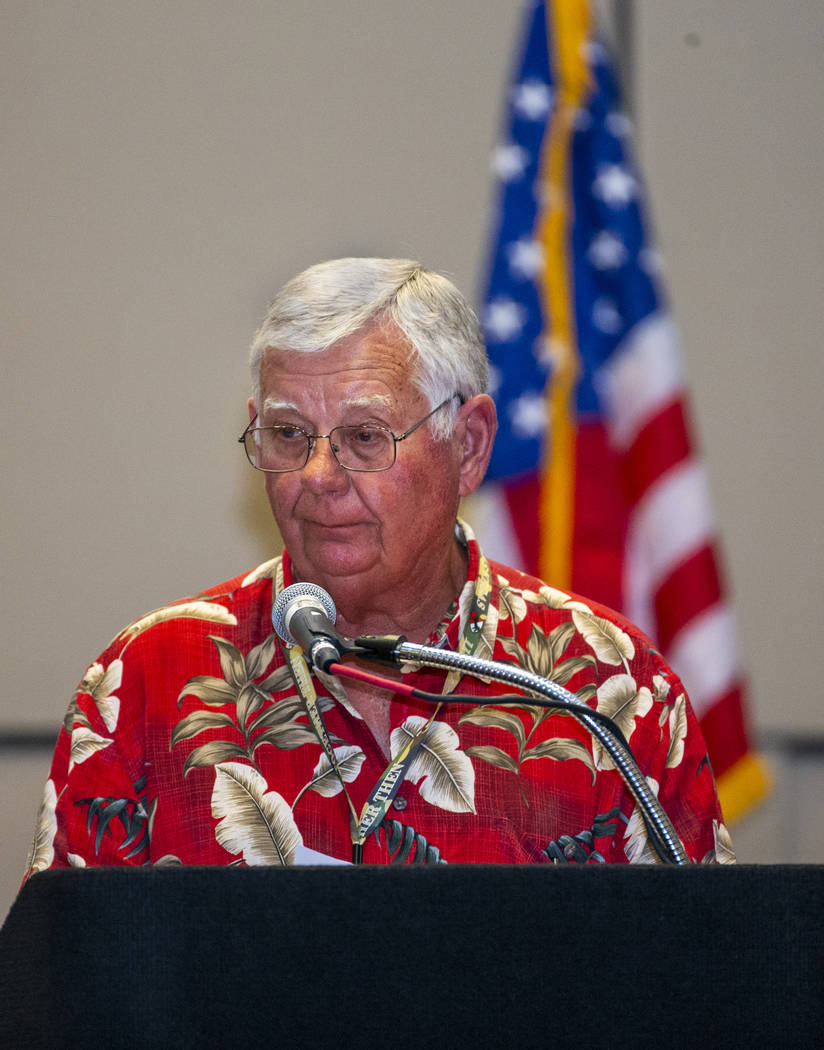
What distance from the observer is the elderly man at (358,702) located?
1659mm

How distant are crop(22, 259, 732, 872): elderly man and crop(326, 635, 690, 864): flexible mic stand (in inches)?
17.1

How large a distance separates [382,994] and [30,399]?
101 inches

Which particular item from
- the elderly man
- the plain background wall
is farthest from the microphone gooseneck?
the plain background wall

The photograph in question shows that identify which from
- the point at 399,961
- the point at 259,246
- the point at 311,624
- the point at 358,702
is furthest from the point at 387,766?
the point at 259,246

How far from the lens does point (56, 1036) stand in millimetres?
996

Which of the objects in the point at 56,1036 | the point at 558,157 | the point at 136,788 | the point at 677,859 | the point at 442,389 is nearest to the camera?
the point at 56,1036

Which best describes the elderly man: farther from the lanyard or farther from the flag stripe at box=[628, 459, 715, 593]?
the flag stripe at box=[628, 459, 715, 593]

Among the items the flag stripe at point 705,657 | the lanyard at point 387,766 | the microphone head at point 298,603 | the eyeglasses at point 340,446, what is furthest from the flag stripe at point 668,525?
the microphone head at point 298,603

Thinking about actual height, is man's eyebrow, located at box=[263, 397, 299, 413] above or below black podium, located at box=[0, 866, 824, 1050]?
above

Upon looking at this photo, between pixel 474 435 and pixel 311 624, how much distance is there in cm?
69

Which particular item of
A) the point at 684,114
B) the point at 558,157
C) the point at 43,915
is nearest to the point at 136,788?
the point at 43,915

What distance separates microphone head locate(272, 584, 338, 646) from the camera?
134 centimetres

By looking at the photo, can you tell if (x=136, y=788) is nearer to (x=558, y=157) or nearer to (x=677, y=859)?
(x=677, y=859)

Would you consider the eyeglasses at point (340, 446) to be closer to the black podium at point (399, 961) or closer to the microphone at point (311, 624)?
the microphone at point (311, 624)
